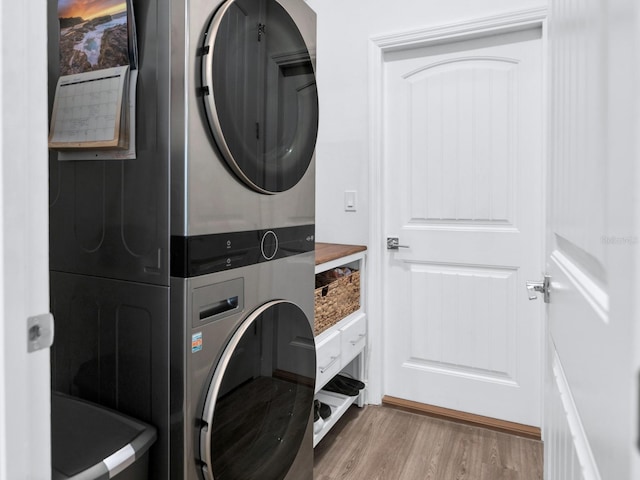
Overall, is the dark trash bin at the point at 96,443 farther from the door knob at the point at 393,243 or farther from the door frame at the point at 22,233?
the door knob at the point at 393,243

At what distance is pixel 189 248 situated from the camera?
0.93 m

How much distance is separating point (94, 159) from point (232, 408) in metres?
0.69

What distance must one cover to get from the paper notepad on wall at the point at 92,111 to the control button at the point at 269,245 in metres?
0.42

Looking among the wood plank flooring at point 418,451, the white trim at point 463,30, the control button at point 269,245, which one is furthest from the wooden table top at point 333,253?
the white trim at point 463,30

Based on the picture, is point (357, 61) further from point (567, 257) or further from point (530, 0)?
point (567, 257)

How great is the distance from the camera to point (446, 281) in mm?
2283

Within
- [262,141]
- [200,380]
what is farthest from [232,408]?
[262,141]

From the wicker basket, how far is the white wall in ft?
1.10

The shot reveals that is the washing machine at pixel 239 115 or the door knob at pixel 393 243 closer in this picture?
the washing machine at pixel 239 115

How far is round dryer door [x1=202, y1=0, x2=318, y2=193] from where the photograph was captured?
97cm

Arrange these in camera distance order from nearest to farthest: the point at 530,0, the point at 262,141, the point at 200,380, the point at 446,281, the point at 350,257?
the point at 200,380 → the point at 262,141 → the point at 530,0 → the point at 350,257 → the point at 446,281

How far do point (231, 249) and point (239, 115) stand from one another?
0.33m

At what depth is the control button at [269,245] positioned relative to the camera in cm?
117

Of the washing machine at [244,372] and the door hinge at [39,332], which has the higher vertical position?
the door hinge at [39,332]
